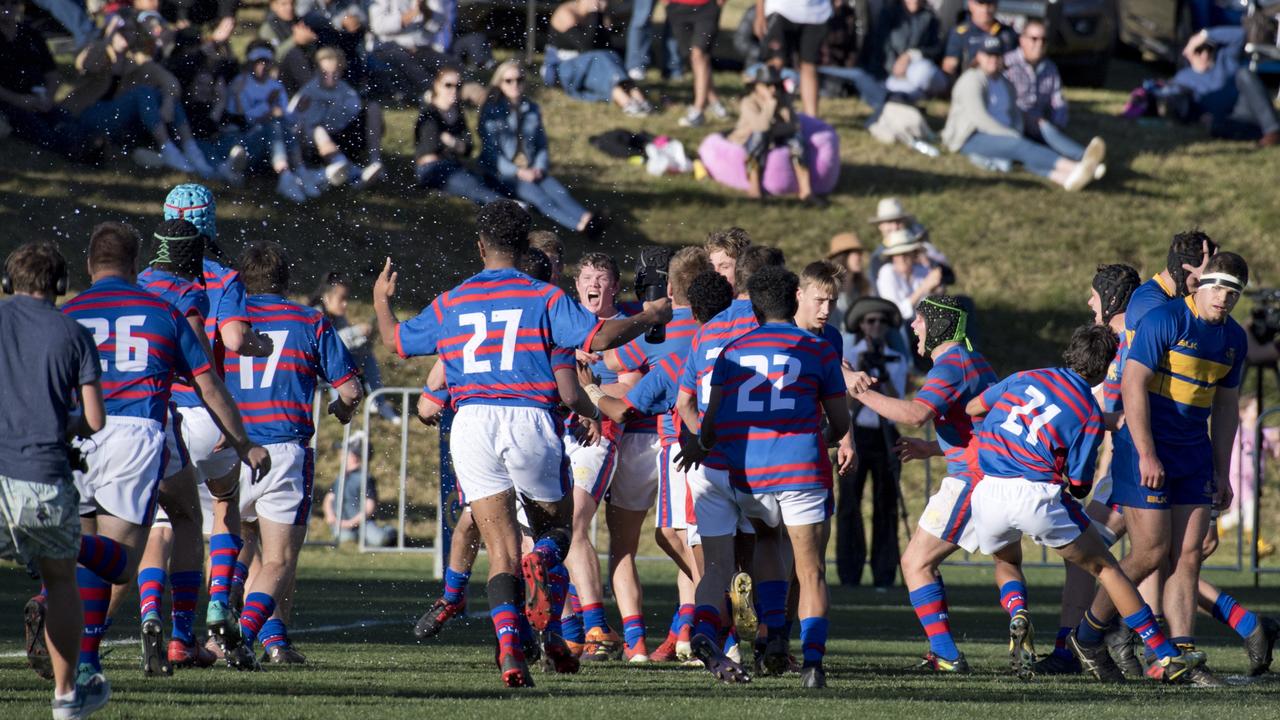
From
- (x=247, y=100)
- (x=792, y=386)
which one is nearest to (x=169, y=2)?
(x=247, y=100)

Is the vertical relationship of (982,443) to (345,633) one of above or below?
above

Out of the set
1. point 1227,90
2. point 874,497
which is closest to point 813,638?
point 874,497

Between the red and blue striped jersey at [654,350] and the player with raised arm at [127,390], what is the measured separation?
99.0 inches

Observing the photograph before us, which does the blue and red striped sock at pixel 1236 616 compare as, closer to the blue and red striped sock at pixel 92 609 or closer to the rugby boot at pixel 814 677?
the rugby boot at pixel 814 677

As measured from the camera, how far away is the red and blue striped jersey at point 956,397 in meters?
8.66

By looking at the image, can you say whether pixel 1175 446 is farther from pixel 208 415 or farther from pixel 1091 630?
pixel 208 415

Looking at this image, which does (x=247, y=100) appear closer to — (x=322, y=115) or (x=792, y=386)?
(x=322, y=115)

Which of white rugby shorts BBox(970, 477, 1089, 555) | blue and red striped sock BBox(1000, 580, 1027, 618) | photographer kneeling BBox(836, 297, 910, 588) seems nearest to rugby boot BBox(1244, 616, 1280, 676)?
blue and red striped sock BBox(1000, 580, 1027, 618)

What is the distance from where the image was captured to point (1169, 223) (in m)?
22.3

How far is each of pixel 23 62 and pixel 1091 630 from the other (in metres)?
13.3

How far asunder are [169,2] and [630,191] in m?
5.68

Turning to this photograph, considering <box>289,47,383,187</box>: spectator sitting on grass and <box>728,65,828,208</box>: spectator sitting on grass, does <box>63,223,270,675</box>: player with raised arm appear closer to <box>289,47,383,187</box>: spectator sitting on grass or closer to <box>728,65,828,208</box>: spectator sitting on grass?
<box>289,47,383,187</box>: spectator sitting on grass

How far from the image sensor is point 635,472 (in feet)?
32.1

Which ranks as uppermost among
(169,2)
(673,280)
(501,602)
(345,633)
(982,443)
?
(169,2)
